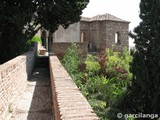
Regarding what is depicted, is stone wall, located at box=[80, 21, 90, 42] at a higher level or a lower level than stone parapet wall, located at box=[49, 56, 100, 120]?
higher

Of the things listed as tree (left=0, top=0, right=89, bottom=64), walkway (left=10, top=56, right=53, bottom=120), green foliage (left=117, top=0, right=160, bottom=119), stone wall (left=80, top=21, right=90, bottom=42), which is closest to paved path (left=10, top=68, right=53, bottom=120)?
walkway (left=10, top=56, right=53, bottom=120)

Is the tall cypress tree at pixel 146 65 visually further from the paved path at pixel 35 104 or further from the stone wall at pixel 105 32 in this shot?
the stone wall at pixel 105 32

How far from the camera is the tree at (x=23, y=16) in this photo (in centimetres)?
1271

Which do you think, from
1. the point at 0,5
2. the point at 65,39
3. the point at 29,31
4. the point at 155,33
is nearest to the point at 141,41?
the point at 155,33

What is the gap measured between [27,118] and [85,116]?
3121mm

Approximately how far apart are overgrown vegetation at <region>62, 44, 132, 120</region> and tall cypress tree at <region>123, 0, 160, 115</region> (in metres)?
0.71

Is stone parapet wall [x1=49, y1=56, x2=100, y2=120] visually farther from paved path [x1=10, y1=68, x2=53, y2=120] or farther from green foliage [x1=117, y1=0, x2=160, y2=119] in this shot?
green foliage [x1=117, y1=0, x2=160, y2=119]

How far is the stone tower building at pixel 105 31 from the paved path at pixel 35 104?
23.4 metres

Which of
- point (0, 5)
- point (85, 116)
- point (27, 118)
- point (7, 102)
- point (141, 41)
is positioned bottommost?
point (27, 118)

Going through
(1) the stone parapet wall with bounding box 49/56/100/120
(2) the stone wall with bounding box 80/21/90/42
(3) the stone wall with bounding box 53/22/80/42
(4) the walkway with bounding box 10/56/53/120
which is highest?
(2) the stone wall with bounding box 80/21/90/42

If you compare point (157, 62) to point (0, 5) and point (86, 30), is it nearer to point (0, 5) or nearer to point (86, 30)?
point (0, 5)

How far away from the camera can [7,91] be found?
561 centimetres

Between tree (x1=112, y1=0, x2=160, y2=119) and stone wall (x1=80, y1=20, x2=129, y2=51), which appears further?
stone wall (x1=80, y1=20, x2=129, y2=51)

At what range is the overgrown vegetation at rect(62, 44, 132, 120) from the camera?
9.05m
